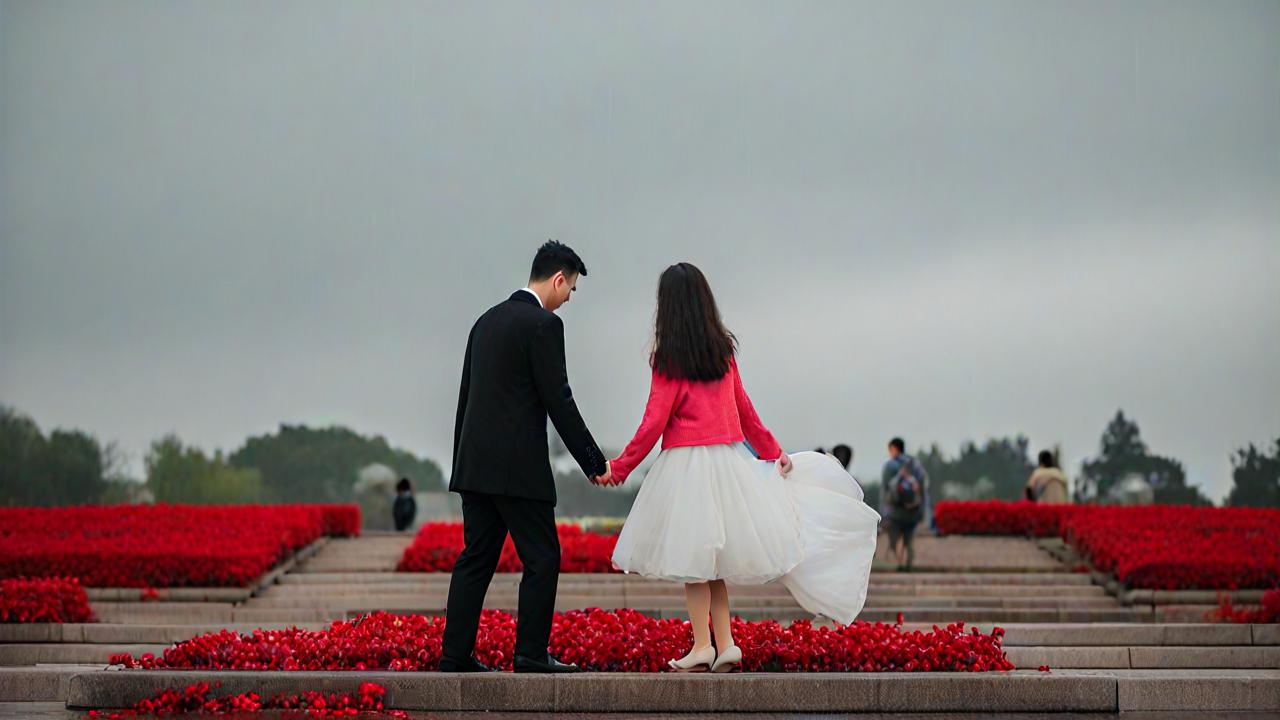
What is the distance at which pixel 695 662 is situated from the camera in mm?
7016

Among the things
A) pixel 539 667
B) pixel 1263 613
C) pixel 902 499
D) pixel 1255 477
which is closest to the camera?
pixel 539 667

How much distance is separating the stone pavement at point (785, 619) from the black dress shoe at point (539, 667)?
237 mm

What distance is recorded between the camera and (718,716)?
638cm

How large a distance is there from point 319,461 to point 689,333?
94.3 ft

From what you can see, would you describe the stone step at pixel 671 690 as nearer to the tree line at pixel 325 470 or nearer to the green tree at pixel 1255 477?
the tree line at pixel 325 470

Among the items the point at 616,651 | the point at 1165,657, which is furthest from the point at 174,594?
the point at 1165,657

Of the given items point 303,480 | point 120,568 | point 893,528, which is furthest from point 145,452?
point 893,528

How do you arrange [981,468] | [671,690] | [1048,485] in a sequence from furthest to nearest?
[981,468] < [1048,485] < [671,690]

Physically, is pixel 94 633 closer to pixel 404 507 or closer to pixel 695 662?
pixel 695 662

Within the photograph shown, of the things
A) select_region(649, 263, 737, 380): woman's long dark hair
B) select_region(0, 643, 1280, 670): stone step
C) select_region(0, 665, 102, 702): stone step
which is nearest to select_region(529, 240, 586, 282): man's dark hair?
select_region(649, 263, 737, 380): woman's long dark hair

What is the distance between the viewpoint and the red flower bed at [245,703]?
249 inches

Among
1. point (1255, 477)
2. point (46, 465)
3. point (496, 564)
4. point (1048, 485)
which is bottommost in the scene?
point (496, 564)

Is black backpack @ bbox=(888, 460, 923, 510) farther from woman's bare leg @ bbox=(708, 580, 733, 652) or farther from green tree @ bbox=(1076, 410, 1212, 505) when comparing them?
green tree @ bbox=(1076, 410, 1212, 505)

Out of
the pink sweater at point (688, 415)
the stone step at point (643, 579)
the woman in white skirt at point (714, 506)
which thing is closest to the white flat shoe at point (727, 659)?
the woman in white skirt at point (714, 506)
